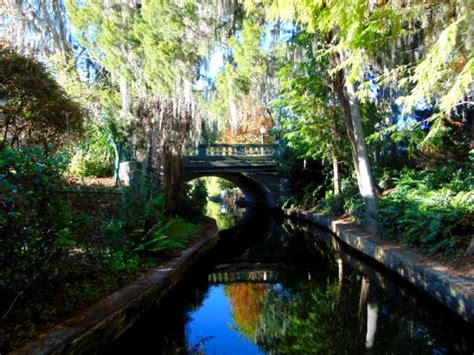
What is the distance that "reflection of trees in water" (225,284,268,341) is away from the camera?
4934 mm

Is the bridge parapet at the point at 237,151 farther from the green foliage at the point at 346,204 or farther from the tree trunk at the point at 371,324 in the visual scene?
the tree trunk at the point at 371,324

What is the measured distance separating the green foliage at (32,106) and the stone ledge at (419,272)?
20.5ft

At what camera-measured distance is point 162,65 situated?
8812mm

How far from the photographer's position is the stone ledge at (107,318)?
3146 mm

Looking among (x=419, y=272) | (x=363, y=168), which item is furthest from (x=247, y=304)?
(x=363, y=168)

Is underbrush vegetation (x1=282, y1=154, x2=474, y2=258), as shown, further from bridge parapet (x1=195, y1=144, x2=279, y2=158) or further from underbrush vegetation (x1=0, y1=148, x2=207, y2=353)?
bridge parapet (x1=195, y1=144, x2=279, y2=158)

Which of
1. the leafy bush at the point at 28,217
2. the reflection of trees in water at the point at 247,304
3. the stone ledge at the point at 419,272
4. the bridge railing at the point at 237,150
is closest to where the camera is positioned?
the leafy bush at the point at 28,217

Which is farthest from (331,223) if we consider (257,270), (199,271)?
(199,271)

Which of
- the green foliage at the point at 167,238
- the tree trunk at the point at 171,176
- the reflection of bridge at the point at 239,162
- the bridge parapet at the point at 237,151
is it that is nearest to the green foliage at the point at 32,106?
the green foliage at the point at 167,238

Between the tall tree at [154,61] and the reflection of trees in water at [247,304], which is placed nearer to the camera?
the reflection of trees in water at [247,304]

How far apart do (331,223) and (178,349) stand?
349 inches

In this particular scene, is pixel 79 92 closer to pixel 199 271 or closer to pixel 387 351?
pixel 199 271

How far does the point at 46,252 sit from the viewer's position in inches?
145

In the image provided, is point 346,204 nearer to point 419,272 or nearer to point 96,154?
point 419,272
